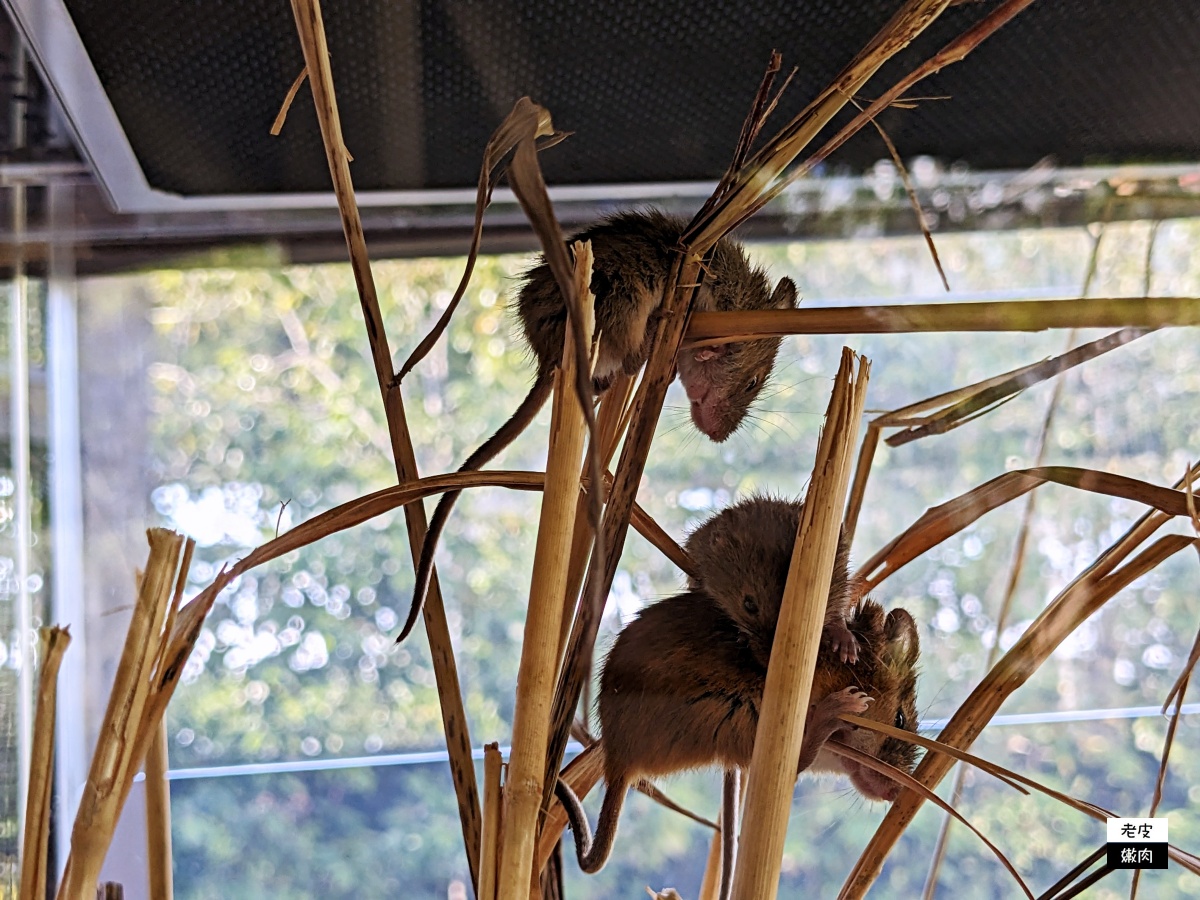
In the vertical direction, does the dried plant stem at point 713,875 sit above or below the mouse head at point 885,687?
below

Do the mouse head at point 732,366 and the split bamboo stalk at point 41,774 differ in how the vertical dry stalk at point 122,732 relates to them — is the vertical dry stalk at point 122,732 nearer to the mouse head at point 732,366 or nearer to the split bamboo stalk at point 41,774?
the split bamboo stalk at point 41,774

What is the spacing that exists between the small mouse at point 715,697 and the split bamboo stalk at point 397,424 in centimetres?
12

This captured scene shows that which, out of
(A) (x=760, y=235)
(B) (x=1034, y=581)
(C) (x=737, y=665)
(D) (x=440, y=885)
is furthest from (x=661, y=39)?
(D) (x=440, y=885)

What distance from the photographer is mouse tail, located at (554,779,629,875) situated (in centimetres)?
50

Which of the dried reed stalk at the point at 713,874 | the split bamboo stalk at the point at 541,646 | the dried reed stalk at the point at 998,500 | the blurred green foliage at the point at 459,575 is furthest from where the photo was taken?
the blurred green foliage at the point at 459,575

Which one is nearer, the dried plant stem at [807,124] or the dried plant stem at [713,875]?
the dried plant stem at [807,124]

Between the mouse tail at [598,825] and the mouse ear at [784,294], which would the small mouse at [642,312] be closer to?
the mouse ear at [784,294]

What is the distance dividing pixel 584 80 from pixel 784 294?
1.21ft

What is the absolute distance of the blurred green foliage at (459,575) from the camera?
3.45ft

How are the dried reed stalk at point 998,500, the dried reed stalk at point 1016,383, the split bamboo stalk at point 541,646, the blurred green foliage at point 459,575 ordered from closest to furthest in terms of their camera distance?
the split bamboo stalk at point 541,646, the dried reed stalk at point 998,500, the dried reed stalk at point 1016,383, the blurred green foliage at point 459,575

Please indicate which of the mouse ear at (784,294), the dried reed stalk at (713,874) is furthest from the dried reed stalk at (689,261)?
the mouse ear at (784,294)

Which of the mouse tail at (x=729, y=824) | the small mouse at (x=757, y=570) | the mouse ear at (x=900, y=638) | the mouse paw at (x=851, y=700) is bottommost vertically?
the mouse tail at (x=729, y=824)

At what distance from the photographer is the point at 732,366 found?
115cm

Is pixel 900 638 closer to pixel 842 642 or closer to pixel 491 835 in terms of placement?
pixel 842 642
